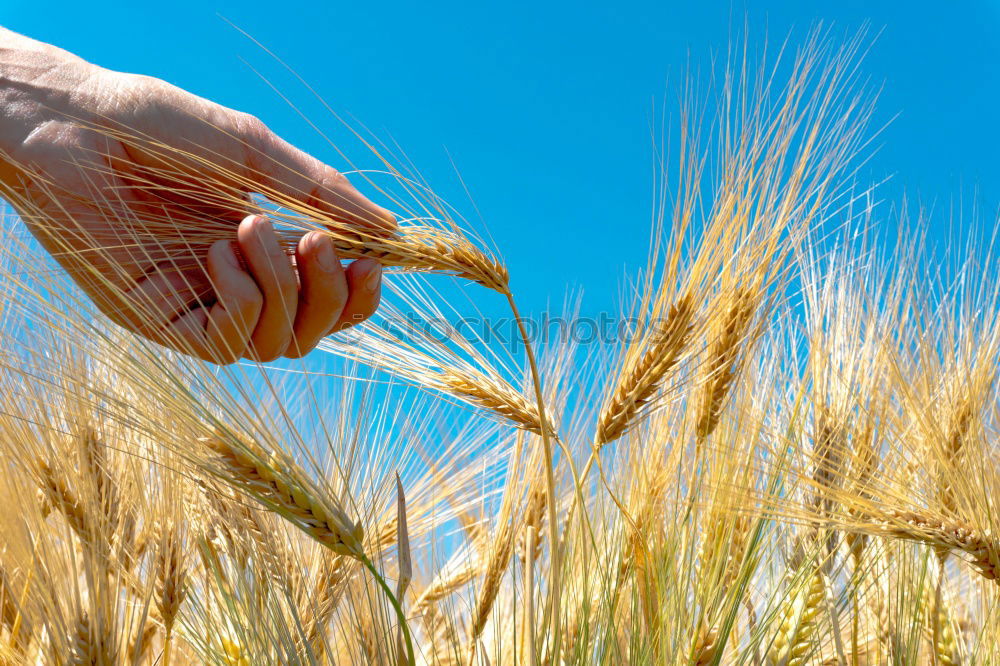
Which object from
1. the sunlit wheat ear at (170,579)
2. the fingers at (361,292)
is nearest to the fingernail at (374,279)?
the fingers at (361,292)

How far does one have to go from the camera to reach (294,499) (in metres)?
0.80

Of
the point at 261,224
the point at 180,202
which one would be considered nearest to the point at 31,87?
the point at 180,202

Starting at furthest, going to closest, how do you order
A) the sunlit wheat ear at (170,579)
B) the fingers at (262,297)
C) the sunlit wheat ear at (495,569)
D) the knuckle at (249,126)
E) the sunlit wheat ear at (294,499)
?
the sunlit wheat ear at (495,569), the knuckle at (249,126), the sunlit wheat ear at (170,579), the fingers at (262,297), the sunlit wheat ear at (294,499)

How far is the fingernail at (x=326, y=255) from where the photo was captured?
3.20 ft

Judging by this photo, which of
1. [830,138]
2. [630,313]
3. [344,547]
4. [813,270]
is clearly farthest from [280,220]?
[813,270]

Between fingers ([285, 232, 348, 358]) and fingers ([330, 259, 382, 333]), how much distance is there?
0.09 ft

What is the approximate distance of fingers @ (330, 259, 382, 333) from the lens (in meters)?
1.10

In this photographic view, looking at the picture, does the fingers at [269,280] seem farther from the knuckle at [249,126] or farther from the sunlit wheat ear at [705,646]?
the sunlit wheat ear at [705,646]

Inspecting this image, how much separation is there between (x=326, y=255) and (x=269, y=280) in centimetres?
8

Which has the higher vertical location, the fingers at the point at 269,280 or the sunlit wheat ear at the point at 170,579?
the fingers at the point at 269,280

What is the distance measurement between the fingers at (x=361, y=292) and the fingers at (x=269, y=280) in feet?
0.26

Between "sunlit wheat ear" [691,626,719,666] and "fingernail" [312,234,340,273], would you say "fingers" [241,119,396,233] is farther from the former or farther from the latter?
"sunlit wheat ear" [691,626,719,666]

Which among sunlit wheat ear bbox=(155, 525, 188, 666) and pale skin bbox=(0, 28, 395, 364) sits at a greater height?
pale skin bbox=(0, 28, 395, 364)

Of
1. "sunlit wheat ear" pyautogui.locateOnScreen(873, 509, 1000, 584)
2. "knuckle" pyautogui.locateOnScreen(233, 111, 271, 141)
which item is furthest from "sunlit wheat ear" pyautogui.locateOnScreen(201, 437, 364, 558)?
"sunlit wheat ear" pyautogui.locateOnScreen(873, 509, 1000, 584)
